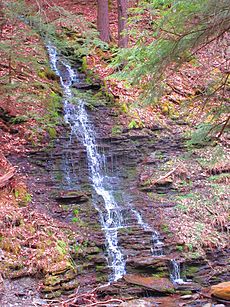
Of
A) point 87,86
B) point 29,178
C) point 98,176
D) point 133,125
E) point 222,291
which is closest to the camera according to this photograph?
point 222,291

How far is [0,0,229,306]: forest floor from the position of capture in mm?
7484

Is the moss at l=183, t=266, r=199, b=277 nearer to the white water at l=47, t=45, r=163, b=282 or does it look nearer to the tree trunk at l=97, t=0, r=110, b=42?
the white water at l=47, t=45, r=163, b=282

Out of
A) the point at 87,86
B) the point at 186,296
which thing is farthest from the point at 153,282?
the point at 87,86

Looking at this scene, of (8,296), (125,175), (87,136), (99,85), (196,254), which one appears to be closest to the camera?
(8,296)

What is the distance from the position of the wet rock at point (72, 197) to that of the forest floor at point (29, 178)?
612mm

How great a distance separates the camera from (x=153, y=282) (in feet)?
24.2

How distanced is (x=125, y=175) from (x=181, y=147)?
2387 mm

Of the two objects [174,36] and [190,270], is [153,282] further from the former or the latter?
[174,36]

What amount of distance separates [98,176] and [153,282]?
410 cm

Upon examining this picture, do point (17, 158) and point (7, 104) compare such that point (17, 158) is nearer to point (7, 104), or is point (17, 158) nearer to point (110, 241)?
point (7, 104)

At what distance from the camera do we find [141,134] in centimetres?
1245

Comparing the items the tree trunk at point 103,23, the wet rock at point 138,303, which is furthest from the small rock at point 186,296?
the tree trunk at point 103,23

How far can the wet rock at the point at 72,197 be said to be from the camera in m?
9.48

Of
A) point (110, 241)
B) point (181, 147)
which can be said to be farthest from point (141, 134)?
point (110, 241)
